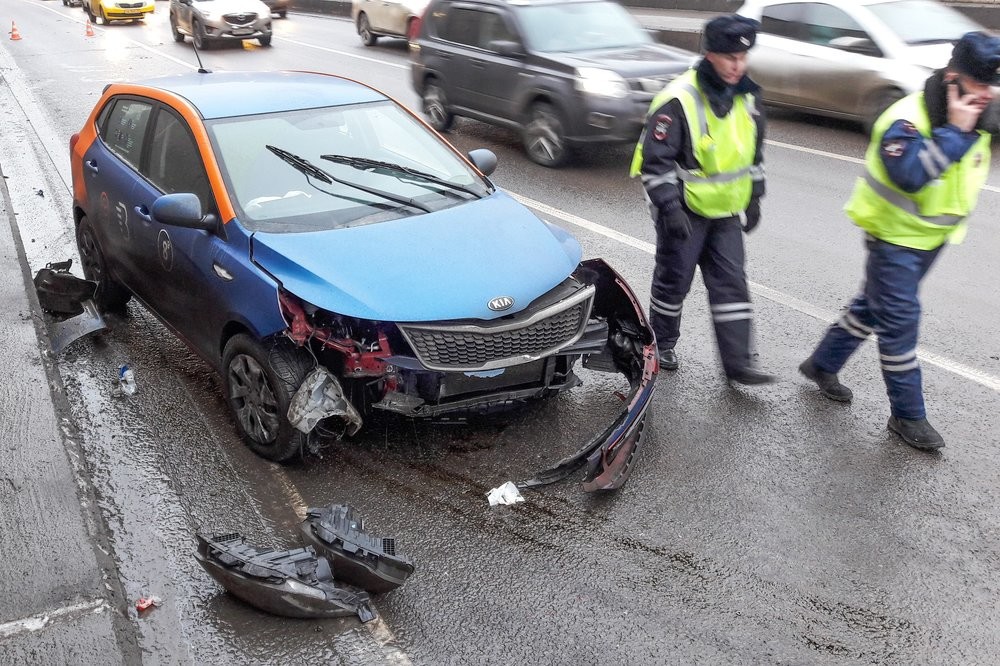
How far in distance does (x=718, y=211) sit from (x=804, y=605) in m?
2.39

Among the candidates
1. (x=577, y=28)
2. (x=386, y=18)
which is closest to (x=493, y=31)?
(x=577, y=28)

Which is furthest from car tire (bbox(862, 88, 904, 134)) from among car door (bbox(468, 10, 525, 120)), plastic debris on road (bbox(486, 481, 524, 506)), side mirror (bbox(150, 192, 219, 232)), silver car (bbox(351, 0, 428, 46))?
silver car (bbox(351, 0, 428, 46))

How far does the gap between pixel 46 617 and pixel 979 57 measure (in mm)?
4466

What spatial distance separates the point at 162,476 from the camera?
15.6ft

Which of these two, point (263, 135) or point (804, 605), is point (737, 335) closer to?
point (804, 605)

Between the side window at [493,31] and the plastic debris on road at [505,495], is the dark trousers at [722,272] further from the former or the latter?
the side window at [493,31]

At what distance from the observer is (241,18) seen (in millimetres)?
22531

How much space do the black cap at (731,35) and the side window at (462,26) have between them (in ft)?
23.4

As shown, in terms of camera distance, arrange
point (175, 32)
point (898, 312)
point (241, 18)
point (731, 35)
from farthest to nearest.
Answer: point (175, 32)
point (241, 18)
point (731, 35)
point (898, 312)

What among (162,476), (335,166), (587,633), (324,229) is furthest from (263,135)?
(587,633)

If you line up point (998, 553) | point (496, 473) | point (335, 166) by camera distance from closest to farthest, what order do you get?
point (998, 553) → point (496, 473) → point (335, 166)

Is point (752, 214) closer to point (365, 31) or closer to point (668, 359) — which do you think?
point (668, 359)

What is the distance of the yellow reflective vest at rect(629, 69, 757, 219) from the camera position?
5195 millimetres

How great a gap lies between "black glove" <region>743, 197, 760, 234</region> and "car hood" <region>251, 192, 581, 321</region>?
3.76 feet
